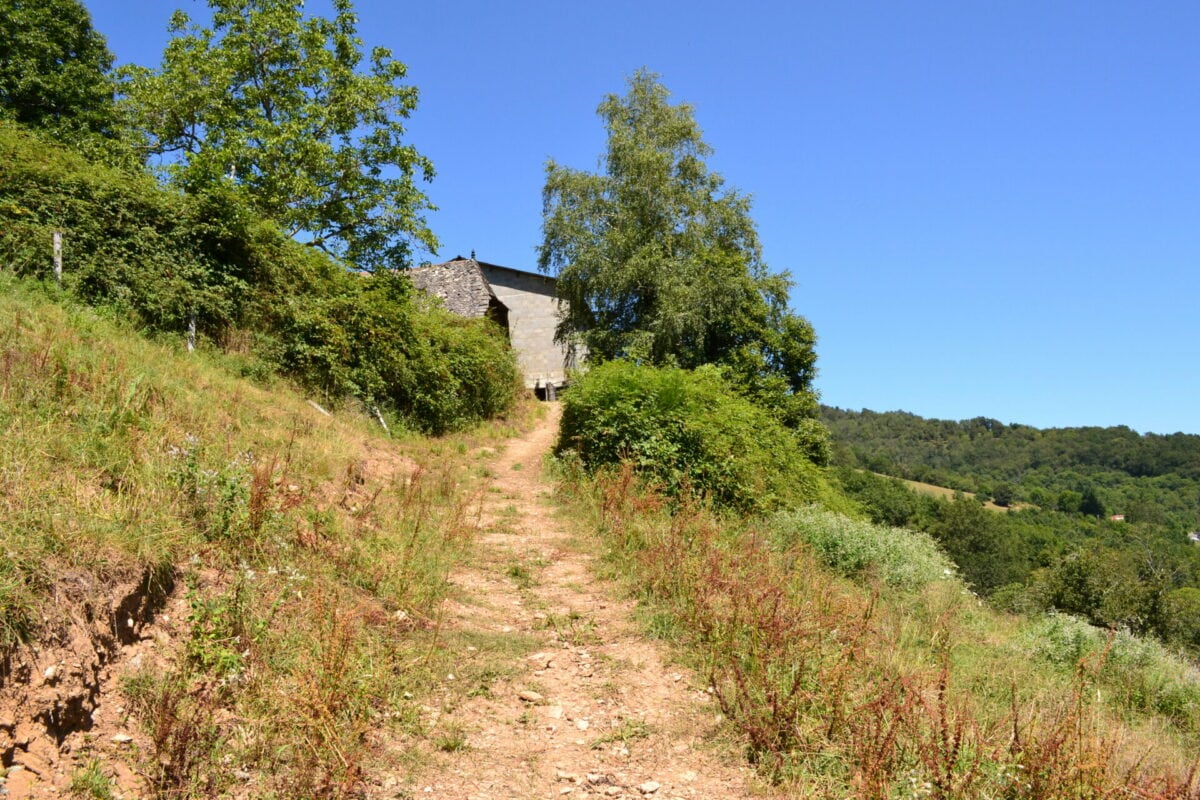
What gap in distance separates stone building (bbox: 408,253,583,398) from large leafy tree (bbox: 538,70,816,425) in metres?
4.95

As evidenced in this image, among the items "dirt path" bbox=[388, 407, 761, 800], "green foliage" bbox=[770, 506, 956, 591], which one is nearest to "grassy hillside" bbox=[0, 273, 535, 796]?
"dirt path" bbox=[388, 407, 761, 800]

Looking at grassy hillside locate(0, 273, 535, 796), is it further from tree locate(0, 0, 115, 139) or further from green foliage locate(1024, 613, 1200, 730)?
tree locate(0, 0, 115, 139)

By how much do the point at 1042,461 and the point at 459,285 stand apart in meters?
117

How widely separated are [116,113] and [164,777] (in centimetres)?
2457

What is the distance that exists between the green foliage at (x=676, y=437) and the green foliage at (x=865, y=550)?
5.47 ft

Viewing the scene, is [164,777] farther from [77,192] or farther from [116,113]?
[116,113]

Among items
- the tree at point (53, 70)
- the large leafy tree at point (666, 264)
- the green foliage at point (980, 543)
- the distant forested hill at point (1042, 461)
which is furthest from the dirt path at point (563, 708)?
the distant forested hill at point (1042, 461)

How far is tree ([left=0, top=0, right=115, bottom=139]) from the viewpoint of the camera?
20.6 meters

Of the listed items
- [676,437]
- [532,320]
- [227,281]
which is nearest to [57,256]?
[227,281]

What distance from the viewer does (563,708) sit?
5.00 metres

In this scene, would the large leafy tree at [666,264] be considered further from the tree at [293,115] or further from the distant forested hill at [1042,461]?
the distant forested hill at [1042,461]

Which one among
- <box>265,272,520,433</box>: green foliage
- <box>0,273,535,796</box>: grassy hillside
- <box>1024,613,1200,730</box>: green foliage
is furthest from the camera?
<box>265,272,520,433</box>: green foliage

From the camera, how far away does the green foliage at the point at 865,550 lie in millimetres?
9570

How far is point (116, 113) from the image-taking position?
21.5 meters
